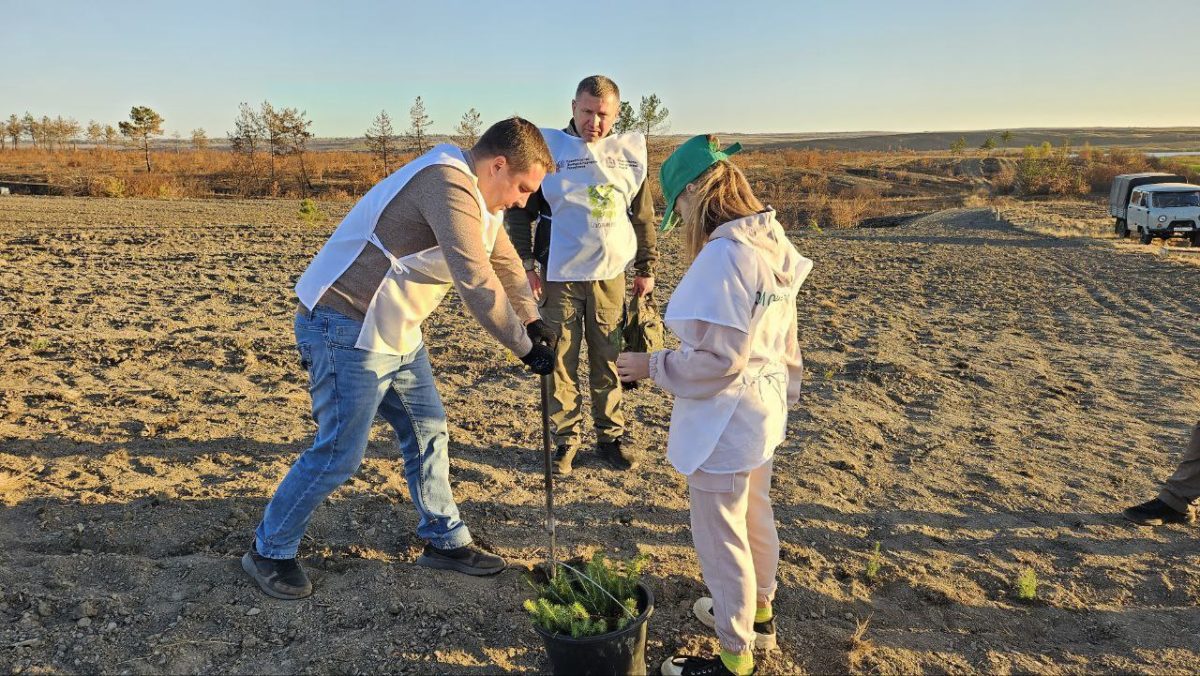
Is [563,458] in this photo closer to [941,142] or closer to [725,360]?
[725,360]

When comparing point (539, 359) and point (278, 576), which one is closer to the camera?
point (539, 359)

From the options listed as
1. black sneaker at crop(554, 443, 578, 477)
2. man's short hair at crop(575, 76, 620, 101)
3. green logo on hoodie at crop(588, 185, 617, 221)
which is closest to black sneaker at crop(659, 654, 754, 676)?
black sneaker at crop(554, 443, 578, 477)

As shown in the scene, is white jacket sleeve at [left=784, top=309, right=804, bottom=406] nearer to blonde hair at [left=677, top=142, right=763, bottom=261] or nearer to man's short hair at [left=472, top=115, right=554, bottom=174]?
blonde hair at [left=677, top=142, right=763, bottom=261]

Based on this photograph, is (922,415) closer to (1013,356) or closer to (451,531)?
(1013,356)

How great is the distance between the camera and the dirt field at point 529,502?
3.20 meters

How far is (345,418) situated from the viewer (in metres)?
3.13

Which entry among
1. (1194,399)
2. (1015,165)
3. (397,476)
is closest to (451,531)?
(397,476)

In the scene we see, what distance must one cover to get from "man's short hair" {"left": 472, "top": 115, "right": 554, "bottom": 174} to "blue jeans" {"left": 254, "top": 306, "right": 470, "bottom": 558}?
2.90 feet

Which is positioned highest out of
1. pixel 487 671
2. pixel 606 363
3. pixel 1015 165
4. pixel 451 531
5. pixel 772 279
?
pixel 1015 165

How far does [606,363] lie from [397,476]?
57.5 inches

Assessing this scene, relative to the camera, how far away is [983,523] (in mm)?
4418

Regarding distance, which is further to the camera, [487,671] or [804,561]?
[804,561]

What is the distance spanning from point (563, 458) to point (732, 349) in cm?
258

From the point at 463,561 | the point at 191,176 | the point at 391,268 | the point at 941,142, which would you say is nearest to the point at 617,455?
the point at 463,561
